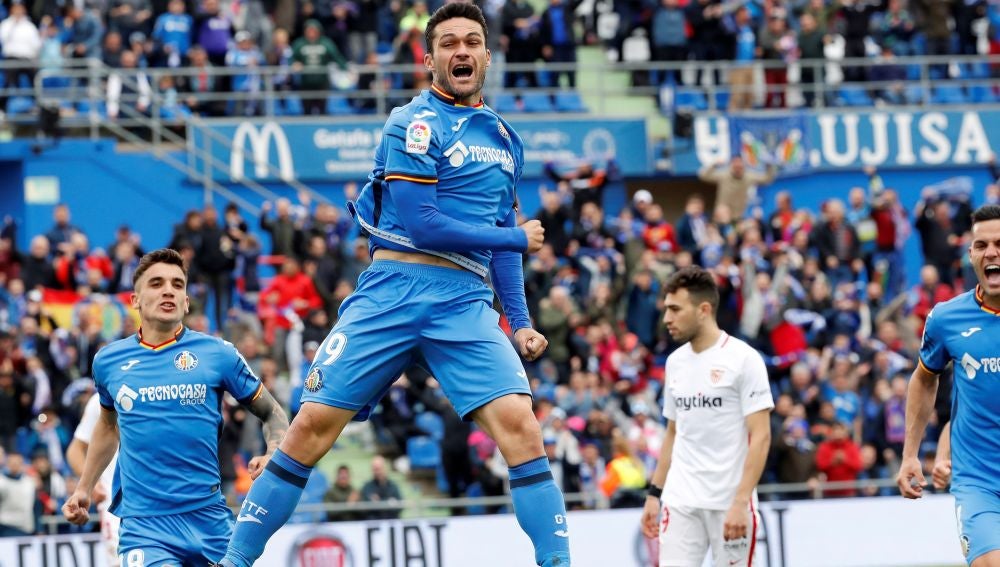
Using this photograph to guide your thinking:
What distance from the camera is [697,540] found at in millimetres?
10602

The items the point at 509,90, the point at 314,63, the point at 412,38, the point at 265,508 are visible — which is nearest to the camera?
the point at 265,508

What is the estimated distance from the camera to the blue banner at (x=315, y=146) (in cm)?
2608

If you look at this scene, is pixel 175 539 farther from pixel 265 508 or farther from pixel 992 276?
pixel 992 276

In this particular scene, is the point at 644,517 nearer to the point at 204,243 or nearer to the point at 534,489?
the point at 534,489

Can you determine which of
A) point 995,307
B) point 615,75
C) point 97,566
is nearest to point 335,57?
point 615,75

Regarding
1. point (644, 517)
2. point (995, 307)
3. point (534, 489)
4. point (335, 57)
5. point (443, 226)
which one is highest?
point (335, 57)

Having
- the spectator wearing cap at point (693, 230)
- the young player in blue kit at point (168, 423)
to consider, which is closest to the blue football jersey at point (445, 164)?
the young player in blue kit at point (168, 423)

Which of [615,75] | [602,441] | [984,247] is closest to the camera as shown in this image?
[984,247]

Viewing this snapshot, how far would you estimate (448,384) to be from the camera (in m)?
7.58

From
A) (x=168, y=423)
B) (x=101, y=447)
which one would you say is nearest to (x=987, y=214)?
(x=168, y=423)

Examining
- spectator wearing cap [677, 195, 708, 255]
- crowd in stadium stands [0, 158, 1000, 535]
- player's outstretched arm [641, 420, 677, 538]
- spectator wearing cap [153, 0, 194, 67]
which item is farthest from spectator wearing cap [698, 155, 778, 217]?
player's outstretched arm [641, 420, 677, 538]

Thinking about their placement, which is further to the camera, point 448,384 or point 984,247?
point 984,247

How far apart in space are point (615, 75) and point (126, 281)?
1130 centimetres

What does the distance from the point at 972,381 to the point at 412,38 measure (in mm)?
19156
